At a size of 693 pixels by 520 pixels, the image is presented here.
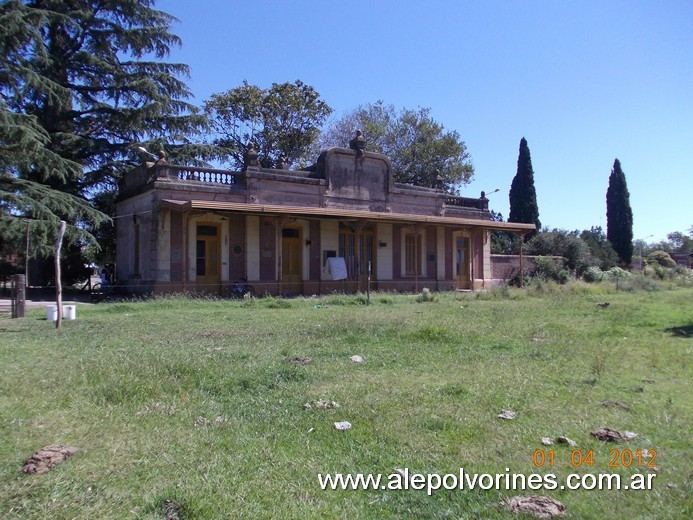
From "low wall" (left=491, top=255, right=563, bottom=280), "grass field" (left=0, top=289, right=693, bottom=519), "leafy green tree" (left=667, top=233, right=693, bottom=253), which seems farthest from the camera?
"leafy green tree" (left=667, top=233, right=693, bottom=253)

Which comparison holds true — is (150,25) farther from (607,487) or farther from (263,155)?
(607,487)

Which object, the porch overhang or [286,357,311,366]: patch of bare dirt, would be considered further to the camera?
the porch overhang

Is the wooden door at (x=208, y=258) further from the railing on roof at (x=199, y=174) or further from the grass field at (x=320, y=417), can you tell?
the grass field at (x=320, y=417)

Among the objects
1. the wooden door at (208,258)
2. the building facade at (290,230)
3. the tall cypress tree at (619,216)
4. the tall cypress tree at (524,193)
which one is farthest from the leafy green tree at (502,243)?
the wooden door at (208,258)

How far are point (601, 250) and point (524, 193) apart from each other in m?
7.18

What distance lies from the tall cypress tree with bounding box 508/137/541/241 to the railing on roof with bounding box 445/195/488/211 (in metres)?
14.2

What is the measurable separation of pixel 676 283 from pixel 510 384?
97.2 ft

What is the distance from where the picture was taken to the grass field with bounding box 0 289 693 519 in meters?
3.28

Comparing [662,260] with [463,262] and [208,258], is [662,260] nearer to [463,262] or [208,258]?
[463,262]

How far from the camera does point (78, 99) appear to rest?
24.9 m

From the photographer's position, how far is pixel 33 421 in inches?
182

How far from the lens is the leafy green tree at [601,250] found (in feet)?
126

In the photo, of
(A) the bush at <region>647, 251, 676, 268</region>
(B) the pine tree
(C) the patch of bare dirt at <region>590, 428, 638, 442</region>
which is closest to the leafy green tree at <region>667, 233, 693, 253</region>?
(A) the bush at <region>647, 251, 676, 268</region>
